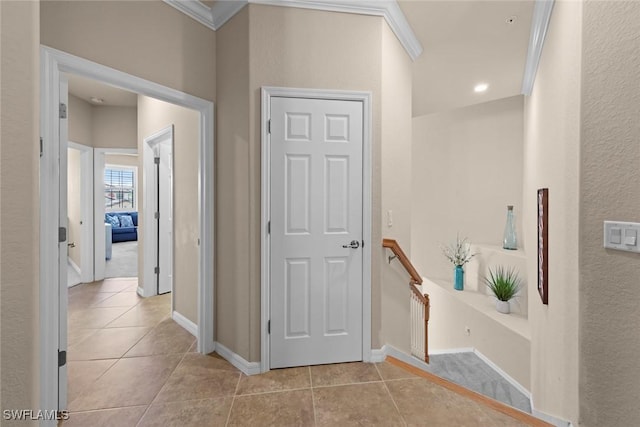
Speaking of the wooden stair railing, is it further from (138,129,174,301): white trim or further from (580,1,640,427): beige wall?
(138,129,174,301): white trim

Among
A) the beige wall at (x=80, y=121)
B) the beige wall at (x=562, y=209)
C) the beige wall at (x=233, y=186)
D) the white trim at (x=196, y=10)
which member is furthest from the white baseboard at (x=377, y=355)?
the beige wall at (x=80, y=121)

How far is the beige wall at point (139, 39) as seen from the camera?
165 centimetres

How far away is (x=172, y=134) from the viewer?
3180 mm

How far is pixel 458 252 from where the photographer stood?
4.85 metres

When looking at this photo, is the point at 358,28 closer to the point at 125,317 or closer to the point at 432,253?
the point at 125,317

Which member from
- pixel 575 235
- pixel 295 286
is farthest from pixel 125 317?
pixel 575 235

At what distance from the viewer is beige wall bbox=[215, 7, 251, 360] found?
6.98 feet

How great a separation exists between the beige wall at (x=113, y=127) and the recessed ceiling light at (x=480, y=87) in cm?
509

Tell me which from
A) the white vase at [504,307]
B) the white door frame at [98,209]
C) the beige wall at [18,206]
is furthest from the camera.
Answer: the white door frame at [98,209]

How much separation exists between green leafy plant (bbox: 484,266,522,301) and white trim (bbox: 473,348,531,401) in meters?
0.86

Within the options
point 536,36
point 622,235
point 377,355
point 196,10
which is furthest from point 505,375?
point 196,10

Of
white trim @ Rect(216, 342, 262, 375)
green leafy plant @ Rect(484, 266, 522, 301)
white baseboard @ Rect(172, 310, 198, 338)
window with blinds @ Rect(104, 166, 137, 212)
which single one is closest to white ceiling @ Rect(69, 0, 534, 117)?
green leafy plant @ Rect(484, 266, 522, 301)

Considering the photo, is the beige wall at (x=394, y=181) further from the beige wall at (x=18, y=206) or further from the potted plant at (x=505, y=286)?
the potted plant at (x=505, y=286)

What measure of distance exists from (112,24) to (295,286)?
6.76 ft
